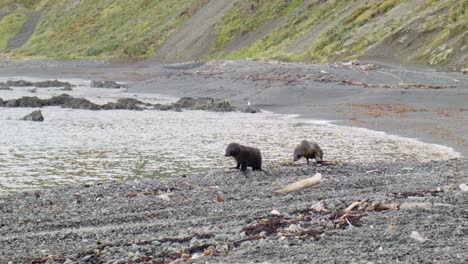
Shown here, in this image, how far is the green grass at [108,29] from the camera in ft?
306

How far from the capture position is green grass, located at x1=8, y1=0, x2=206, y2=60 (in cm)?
9329

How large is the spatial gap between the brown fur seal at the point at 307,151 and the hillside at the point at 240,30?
28.6m

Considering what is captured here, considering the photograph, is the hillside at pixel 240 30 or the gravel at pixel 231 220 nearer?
the gravel at pixel 231 220

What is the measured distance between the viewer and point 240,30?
81625 mm

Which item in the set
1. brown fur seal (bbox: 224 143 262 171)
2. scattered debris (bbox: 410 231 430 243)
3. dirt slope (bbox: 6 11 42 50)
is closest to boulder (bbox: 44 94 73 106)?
brown fur seal (bbox: 224 143 262 171)

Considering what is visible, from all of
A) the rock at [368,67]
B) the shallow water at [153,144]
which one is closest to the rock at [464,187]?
the shallow water at [153,144]

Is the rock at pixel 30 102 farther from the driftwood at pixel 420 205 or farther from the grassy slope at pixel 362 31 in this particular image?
the driftwood at pixel 420 205

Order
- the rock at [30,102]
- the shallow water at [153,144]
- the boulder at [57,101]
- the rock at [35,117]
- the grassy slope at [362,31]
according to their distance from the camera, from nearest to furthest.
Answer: the shallow water at [153,144] → the rock at [35,117] → the rock at [30,102] → the boulder at [57,101] → the grassy slope at [362,31]

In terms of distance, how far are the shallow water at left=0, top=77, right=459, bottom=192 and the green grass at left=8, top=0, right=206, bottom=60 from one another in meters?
55.7

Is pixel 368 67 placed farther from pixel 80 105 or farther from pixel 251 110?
pixel 80 105

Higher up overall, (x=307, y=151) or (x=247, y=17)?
(x=247, y=17)

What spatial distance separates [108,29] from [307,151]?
305ft

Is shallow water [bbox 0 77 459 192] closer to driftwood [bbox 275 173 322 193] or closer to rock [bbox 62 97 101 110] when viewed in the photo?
rock [bbox 62 97 101 110]

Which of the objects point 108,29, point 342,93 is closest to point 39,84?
point 342,93
